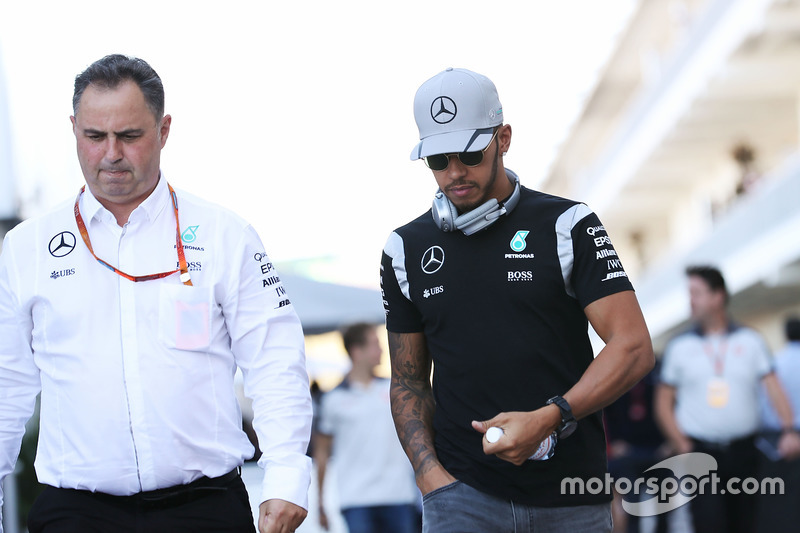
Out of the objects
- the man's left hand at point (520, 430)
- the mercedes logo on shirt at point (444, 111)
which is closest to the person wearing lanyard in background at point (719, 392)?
the man's left hand at point (520, 430)

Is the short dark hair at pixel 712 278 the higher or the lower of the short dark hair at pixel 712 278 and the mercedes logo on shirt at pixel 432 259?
the lower

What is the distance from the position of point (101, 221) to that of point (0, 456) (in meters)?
0.80

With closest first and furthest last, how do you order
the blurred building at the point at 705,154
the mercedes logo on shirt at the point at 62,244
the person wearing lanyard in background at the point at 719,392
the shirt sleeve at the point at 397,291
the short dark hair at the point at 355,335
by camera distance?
the mercedes logo on shirt at the point at 62,244 → the shirt sleeve at the point at 397,291 → the person wearing lanyard in background at the point at 719,392 → the short dark hair at the point at 355,335 → the blurred building at the point at 705,154

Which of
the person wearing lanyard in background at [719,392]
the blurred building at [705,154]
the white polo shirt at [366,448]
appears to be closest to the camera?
the person wearing lanyard in background at [719,392]

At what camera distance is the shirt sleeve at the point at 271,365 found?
12.1 ft

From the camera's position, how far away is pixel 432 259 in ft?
13.6

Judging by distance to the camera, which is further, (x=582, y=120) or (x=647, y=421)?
(x=582, y=120)

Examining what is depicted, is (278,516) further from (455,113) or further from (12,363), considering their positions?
(455,113)

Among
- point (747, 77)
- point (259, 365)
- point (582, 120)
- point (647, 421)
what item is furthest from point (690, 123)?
Answer: point (259, 365)

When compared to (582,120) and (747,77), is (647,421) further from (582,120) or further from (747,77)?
(582,120)

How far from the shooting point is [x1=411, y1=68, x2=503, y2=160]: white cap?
397cm

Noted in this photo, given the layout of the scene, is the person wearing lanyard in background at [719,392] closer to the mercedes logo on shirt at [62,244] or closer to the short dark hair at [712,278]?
the short dark hair at [712,278]

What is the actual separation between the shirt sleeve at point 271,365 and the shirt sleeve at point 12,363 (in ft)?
2.12

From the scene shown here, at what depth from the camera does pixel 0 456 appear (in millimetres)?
3805
